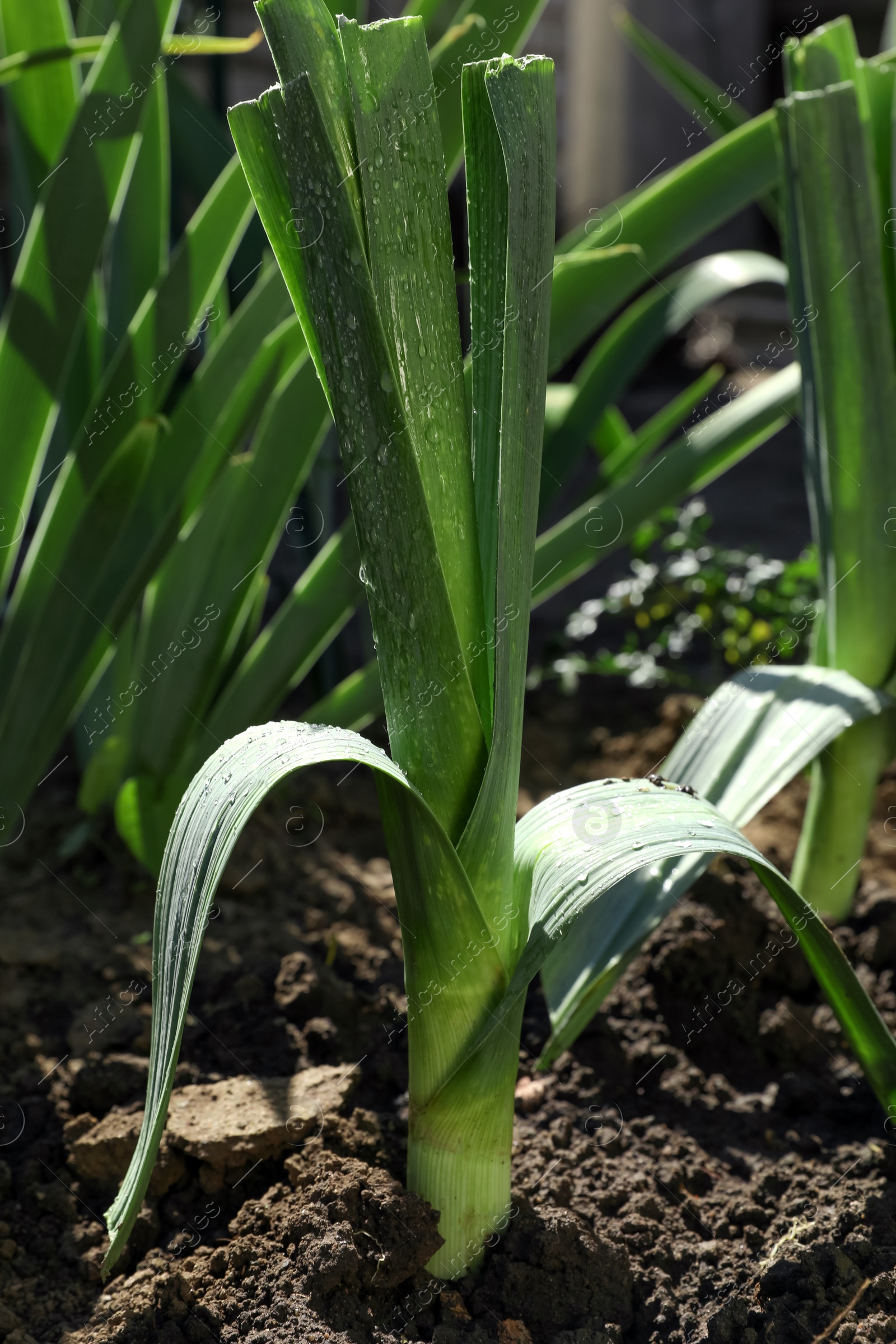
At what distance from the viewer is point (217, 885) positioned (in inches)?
23.7

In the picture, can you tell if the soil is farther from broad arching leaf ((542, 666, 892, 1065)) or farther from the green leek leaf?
the green leek leaf

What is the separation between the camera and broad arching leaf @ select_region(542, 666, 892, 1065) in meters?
0.89

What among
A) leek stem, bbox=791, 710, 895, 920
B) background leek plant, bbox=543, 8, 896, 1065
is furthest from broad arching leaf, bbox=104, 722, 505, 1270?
leek stem, bbox=791, 710, 895, 920

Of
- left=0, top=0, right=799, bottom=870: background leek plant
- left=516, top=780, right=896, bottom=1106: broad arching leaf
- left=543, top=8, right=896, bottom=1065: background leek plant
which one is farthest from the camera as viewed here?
left=0, top=0, right=799, bottom=870: background leek plant

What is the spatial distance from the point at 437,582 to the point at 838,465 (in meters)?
0.59

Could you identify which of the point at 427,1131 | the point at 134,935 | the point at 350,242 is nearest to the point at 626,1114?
the point at 427,1131

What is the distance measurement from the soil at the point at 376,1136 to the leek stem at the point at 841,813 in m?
0.05

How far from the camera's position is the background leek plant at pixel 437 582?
60 cm

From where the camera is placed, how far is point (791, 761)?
943 millimetres

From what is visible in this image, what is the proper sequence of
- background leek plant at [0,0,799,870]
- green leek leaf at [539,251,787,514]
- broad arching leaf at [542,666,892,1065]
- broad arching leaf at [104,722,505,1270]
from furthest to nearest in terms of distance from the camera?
1. green leek leaf at [539,251,787,514]
2. background leek plant at [0,0,799,870]
3. broad arching leaf at [542,666,892,1065]
4. broad arching leaf at [104,722,505,1270]

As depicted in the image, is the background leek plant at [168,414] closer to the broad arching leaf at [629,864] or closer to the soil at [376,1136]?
the soil at [376,1136]

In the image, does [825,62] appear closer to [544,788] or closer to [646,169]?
[544,788]

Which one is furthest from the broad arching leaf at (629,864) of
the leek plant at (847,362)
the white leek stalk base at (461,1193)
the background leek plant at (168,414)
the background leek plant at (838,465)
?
the background leek plant at (168,414)

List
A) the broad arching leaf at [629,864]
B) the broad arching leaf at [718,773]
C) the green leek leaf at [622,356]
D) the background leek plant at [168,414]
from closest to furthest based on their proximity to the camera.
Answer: the broad arching leaf at [629,864] → the broad arching leaf at [718,773] → the background leek plant at [168,414] → the green leek leaf at [622,356]
